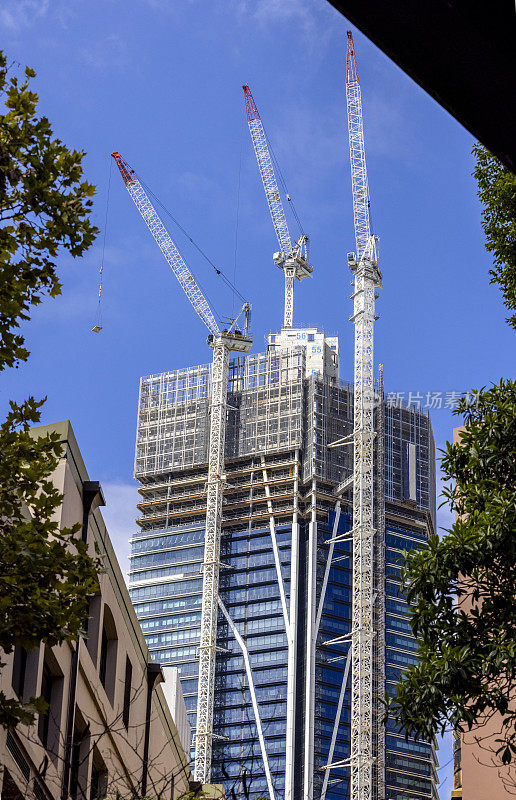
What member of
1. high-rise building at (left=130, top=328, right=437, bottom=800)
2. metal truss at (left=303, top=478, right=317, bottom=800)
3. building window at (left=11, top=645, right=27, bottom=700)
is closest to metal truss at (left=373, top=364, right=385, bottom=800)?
high-rise building at (left=130, top=328, right=437, bottom=800)

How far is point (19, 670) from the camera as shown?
2178 cm

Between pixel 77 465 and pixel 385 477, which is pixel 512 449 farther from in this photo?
pixel 385 477

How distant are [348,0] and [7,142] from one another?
7.36 meters

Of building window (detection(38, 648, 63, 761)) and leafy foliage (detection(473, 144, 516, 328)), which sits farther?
building window (detection(38, 648, 63, 761))

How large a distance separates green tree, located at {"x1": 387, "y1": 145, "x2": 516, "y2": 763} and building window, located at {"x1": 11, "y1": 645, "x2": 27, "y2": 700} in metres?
8.90

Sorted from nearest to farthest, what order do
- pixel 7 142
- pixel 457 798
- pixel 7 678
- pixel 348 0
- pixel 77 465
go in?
pixel 348 0, pixel 7 142, pixel 7 678, pixel 77 465, pixel 457 798

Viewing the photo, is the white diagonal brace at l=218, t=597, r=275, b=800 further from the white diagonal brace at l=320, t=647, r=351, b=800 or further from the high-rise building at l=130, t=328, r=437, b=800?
the white diagonal brace at l=320, t=647, r=351, b=800

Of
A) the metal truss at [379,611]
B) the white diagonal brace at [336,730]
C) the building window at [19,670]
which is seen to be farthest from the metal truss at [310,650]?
the building window at [19,670]

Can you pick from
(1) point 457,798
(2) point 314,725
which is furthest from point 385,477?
(1) point 457,798

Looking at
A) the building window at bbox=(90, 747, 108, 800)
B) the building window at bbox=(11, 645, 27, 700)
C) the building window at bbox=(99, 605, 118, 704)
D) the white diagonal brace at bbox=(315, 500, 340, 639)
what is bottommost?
the building window at bbox=(90, 747, 108, 800)

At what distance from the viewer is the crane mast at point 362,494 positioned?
16100 cm

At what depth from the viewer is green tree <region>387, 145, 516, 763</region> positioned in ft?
44.1

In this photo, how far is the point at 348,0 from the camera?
464cm

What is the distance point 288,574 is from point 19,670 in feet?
515
